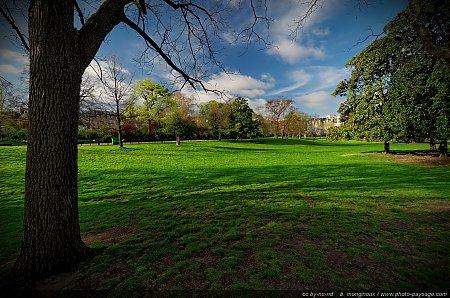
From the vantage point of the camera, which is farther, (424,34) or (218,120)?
(218,120)

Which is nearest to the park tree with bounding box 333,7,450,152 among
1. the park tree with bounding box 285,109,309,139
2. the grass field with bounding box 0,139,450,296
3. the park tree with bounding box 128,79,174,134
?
the grass field with bounding box 0,139,450,296

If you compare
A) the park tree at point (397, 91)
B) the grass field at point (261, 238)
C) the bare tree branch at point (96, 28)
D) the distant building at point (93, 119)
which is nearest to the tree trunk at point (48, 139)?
the bare tree branch at point (96, 28)

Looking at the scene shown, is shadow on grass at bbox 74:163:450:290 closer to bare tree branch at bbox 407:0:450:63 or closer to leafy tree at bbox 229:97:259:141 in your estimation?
bare tree branch at bbox 407:0:450:63

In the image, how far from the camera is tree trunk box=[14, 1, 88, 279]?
269 cm

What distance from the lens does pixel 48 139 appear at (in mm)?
2707

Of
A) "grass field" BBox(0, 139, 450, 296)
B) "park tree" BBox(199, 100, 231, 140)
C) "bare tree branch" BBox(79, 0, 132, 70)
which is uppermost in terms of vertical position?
"park tree" BBox(199, 100, 231, 140)

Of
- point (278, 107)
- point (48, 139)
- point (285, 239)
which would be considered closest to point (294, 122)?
point (278, 107)

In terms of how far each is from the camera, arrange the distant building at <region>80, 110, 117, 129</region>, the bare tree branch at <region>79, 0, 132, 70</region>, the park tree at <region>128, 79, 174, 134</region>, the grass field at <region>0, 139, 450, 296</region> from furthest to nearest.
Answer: the park tree at <region>128, 79, 174, 134</region> → the distant building at <region>80, 110, 117, 129</region> → the bare tree branch at <region>79, 0, 132, 70</region> → the grass field at <region>0, 139, 450, 296</region>

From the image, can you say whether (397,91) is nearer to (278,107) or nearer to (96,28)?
(96,28)

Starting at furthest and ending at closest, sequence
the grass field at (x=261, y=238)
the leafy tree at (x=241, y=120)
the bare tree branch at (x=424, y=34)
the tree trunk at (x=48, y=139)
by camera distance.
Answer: the leafy tree at (x=241, y=120), the bare tree branch at (x=424, y=34), the tree trunk at (x=48, y=139), the grass field at (x=261, y=238)

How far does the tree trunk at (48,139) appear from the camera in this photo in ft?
8.83

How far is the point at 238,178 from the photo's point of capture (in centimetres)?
1009

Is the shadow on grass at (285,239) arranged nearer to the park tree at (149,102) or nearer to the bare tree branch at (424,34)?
the bare tree branch at (424,34)

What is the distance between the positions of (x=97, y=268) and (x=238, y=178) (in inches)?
302
